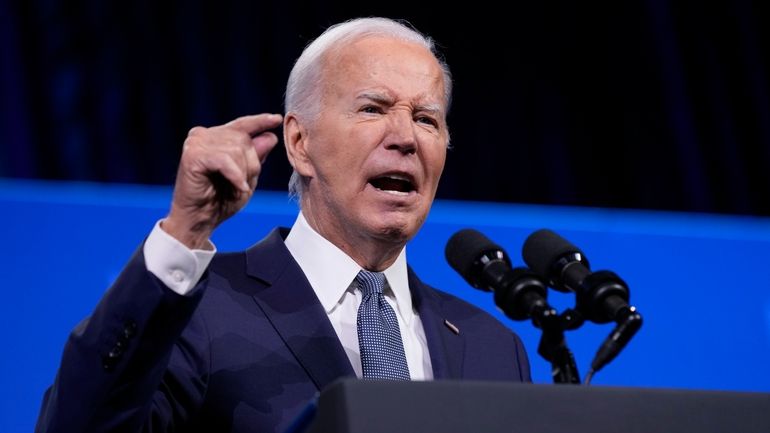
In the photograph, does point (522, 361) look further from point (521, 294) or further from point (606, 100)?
point (606, 100)

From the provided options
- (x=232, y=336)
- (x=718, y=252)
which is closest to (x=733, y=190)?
(x=718, y=252)

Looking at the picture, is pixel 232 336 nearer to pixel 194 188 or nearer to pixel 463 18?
pixel 194 188

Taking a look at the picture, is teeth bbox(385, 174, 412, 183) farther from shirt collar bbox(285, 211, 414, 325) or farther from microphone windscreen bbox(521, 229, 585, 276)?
microphone windscreen bbox(521, 229, 585, 276)

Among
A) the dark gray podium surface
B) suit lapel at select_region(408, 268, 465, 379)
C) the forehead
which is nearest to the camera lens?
the dark gray podium surface

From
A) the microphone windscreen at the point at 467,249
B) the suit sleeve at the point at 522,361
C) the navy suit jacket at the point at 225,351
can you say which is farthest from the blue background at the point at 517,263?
the microphone windscreen at the point at 467,249

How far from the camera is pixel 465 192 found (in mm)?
3244

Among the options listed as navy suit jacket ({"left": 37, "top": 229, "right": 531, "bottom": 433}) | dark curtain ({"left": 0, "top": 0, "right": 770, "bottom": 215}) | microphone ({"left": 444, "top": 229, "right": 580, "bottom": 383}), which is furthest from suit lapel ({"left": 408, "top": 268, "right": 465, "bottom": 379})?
dark curtain ({"left": 0, "top": 0, "right": 770, "bottom": 215})

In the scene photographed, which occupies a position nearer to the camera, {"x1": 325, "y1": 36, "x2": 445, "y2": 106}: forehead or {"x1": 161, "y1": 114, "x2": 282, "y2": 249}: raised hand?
{"x1": 161, "y1": 114, "x2": 282, "y2": 249}: raised hand

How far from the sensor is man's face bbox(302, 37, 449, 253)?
6.06ft

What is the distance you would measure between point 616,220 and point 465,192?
2.17 ft

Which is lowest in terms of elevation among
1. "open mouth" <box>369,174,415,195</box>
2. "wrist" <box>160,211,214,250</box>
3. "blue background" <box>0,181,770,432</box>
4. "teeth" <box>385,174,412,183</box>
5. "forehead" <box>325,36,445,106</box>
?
"blue background" <box>0,181,770,432</box>

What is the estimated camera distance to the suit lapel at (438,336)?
1.79 m

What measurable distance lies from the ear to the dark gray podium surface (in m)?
1.04

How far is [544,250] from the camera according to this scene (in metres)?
1.44
